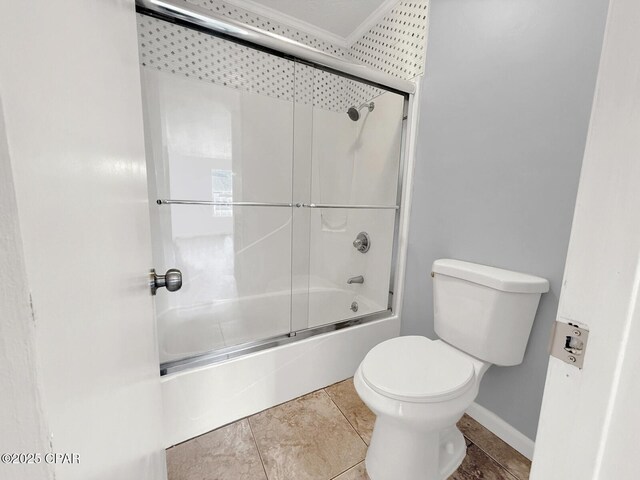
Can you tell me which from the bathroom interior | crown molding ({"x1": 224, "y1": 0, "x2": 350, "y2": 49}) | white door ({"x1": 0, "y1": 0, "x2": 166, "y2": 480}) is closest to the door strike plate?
the bathroom interior

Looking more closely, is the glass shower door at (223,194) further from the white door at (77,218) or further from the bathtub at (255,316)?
the white door at (77,218)

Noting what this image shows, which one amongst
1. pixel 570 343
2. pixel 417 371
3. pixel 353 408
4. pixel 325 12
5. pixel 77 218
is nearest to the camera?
pixel 77 218

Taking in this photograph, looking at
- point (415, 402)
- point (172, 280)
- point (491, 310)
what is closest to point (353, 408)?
point (415, 402)

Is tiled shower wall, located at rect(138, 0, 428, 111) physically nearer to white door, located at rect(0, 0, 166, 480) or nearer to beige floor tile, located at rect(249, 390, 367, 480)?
white door, located at rect(0, 0, 166, 480)

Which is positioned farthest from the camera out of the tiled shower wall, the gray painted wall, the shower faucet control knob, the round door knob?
the shower faucet control knob

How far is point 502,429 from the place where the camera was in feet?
3.83

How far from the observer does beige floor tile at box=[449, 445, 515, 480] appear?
100 centimetres

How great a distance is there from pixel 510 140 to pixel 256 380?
1.56 m

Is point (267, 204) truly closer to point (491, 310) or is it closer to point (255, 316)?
point (255, 316)

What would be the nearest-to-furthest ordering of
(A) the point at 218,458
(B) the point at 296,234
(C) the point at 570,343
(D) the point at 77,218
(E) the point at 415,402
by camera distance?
(D) the point at 77,218
(C) the point at 570,343
(E) the point at 415,402
(A) the point at 218,458
(B) the point at 296,234

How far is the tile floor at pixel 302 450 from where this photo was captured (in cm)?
100

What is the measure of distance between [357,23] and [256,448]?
2.52 meters

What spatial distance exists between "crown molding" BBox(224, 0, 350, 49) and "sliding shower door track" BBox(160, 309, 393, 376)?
2006 millimetres

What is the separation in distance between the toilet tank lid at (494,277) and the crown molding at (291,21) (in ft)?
5.98
